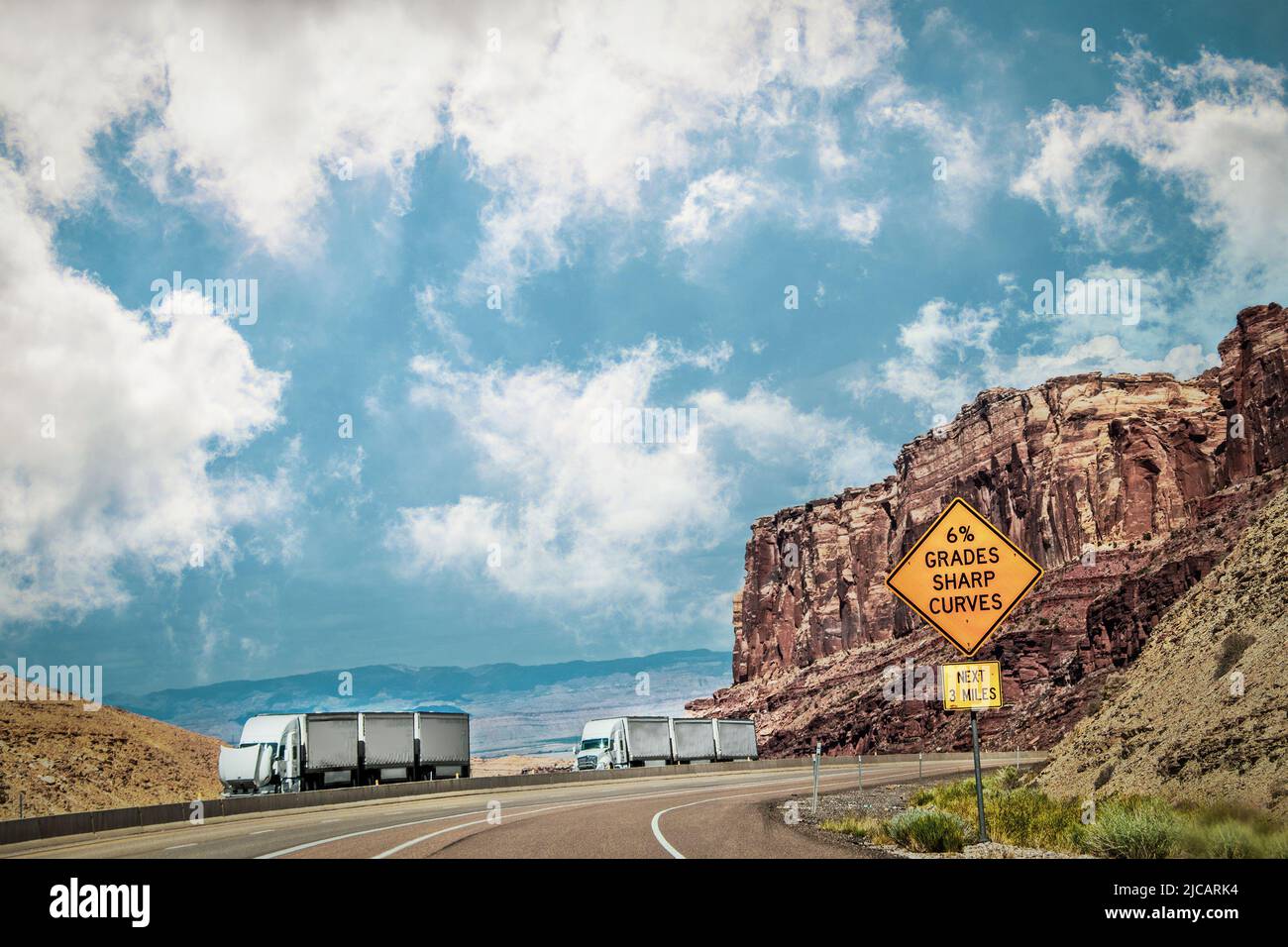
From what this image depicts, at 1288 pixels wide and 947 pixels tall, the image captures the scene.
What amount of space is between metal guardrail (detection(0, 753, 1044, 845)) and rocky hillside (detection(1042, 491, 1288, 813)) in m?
22.9

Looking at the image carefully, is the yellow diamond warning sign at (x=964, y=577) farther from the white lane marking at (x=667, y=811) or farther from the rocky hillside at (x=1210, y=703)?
the white lane marking at (x=667, y=811)

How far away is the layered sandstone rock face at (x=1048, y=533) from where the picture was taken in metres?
66.5

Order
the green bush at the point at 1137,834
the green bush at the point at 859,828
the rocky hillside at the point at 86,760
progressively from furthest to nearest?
the rocky hillside at the point at 86,760 → the green bush at the point at 859,828 → the green bush at the point at 1137,834

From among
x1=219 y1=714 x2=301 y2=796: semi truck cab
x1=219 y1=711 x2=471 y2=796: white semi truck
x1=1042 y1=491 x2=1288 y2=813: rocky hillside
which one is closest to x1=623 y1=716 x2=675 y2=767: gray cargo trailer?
x1=219 y1=711 x2=471 y2=796: white semi truck

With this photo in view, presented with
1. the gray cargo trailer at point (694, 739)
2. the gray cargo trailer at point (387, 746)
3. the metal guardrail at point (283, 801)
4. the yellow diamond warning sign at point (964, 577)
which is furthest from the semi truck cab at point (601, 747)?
the yellow diamond warning sign at point (964, 577)

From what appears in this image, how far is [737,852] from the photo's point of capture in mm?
13453

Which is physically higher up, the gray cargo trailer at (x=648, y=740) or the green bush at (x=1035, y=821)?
the green bush at (x=1035, y=821)

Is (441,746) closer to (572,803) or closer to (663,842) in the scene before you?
(572,803)

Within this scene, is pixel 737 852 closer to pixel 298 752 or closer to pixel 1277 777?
pixel 1277 777

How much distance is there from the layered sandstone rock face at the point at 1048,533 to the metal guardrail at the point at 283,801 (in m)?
19.3

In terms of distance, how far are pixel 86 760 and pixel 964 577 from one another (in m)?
62.3

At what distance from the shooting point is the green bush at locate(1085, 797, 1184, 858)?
11.0 metres

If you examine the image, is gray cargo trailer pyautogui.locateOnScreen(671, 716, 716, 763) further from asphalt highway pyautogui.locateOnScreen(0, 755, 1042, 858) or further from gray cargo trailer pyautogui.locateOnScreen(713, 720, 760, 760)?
asphalt highway pyautogui.locateOnScreen(0, 755, 1042, 858)
